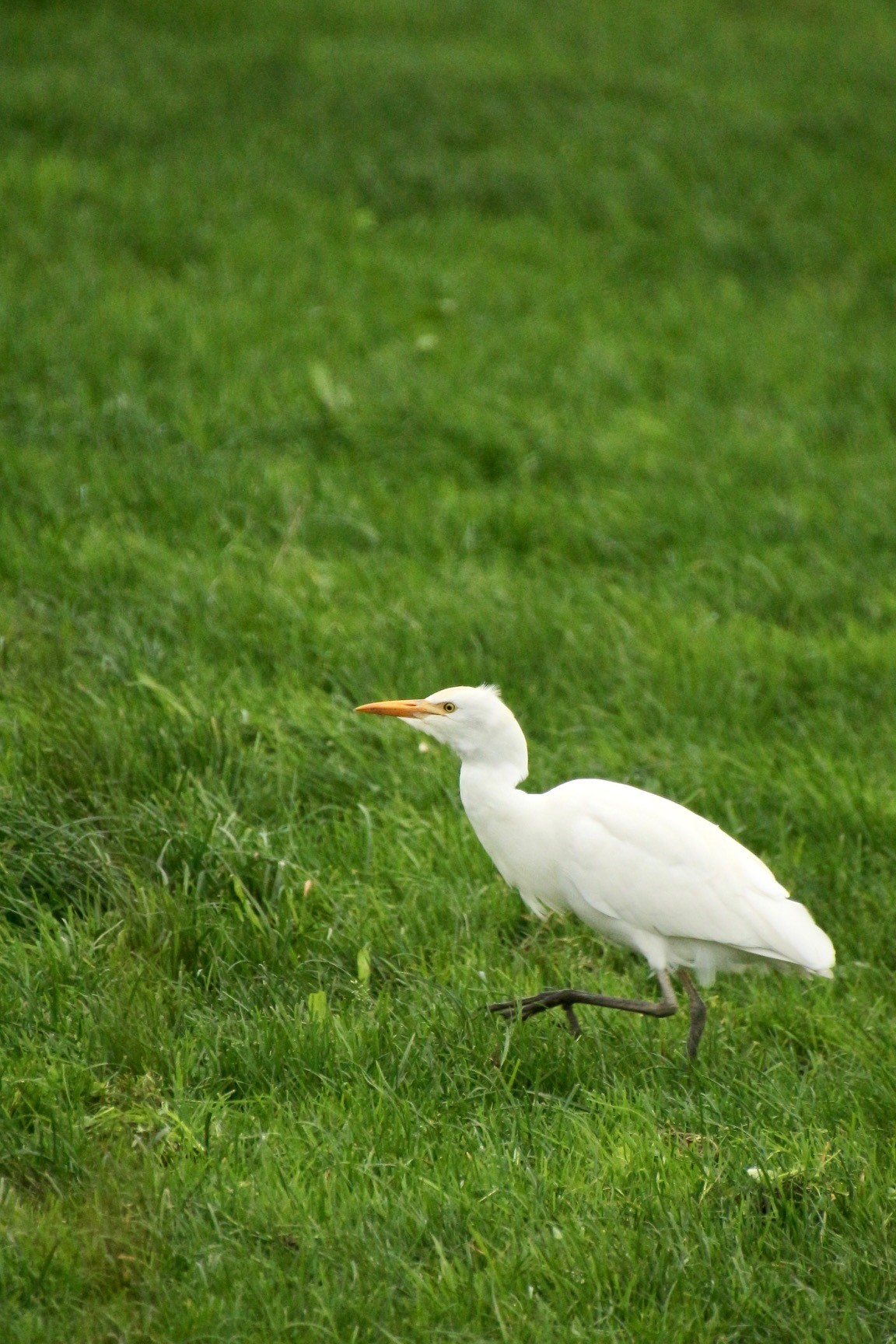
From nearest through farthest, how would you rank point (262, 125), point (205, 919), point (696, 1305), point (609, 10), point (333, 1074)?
point (696, 1305), point (333, 1074), point (205, 919), point (262, 125), point (609, 10)

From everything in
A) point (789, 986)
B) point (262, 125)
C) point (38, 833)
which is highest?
point (262, 125)

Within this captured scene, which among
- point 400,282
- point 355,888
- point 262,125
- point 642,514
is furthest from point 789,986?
point 262,125

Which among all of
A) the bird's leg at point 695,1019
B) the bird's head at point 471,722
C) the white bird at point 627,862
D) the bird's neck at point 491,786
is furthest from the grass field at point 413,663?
the bird's head at point 471,722

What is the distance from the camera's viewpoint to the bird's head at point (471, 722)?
395cm

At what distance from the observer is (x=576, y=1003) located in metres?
3.87

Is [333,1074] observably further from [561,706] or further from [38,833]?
[561,706]

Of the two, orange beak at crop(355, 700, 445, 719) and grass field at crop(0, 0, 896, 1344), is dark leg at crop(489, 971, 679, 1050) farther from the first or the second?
orange beak at crop(355, 700, 445, 719)

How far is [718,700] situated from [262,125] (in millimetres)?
7049

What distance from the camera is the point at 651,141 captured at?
36.6 ft

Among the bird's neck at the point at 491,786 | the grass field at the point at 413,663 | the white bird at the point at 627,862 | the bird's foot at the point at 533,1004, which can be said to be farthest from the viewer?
the bird's neck at the point at 491,786

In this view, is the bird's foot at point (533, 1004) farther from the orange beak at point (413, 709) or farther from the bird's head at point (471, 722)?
the orange beak at point (413, 709)

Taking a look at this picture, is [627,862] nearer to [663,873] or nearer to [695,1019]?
[663,873]

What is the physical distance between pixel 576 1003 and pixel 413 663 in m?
1.91

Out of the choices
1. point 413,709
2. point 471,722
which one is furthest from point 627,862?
point 413,709
